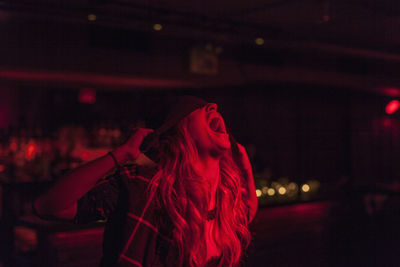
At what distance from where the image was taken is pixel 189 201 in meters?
1.54

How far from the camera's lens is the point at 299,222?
4727mm

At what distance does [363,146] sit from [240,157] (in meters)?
8.41

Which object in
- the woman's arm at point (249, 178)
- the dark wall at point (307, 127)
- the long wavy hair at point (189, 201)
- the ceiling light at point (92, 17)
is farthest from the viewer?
the dark wall at point (307, 127)

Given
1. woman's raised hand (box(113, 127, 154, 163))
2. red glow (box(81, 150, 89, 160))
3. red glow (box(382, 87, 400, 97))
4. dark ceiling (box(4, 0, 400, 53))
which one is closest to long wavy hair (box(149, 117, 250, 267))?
woman's raised hand (box(113, 127, 154, 163))

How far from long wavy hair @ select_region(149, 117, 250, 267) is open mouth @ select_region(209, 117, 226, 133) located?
10cm

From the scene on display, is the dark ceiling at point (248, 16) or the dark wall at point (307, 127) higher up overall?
the dark ceiling at point (248, 16)

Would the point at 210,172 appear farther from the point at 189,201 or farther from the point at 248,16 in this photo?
the point at 248,16

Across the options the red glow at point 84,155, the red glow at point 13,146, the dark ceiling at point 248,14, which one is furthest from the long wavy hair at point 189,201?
the red glow at point 13,146

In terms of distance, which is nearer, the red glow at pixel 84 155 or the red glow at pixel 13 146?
the red glow at pixel 84 155

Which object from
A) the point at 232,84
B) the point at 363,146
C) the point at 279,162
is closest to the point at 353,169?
the point at 363,146

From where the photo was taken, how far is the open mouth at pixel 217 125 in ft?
5.44

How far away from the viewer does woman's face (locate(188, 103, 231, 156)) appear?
1582 millimetres

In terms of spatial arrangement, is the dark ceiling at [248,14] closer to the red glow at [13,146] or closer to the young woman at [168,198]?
the red glow at [13,146]

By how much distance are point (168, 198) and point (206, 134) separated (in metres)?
0.24
